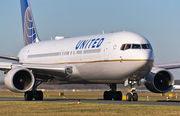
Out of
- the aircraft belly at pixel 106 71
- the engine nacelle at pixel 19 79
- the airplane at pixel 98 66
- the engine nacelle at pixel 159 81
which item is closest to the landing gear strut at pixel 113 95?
the airplane at pixel 98 66

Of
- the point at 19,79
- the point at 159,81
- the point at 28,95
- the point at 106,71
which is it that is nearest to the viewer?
the point at 106,71

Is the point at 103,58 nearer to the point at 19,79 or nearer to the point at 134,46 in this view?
the point at 134,46

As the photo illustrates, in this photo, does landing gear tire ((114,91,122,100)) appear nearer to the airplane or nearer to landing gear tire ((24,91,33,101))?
the airplane

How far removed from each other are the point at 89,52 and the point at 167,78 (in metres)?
5.91

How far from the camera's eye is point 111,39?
2364 cm

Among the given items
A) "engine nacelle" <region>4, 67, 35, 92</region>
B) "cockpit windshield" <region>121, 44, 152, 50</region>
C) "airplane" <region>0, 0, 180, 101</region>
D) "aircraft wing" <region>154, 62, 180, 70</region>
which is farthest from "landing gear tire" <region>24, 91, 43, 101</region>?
"aircraft wing" <region>154, 62, 180, 70</region>

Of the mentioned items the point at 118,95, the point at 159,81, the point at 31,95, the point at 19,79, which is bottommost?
the point at 118,95

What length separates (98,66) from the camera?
2392 centimetres

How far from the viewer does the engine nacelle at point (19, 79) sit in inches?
942

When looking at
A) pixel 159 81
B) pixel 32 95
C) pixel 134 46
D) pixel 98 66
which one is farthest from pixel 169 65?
pixel 32 95

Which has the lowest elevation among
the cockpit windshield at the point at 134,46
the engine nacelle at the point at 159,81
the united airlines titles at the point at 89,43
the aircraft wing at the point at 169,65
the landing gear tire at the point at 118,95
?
the landing gear tire at the point at 118,95

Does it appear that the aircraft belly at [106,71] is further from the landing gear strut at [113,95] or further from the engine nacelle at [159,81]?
the landing gear strut at [113,95]

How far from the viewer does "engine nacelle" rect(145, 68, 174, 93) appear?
2473cm

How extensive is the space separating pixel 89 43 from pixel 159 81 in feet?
19.0
